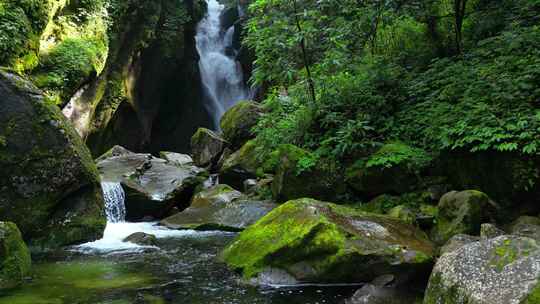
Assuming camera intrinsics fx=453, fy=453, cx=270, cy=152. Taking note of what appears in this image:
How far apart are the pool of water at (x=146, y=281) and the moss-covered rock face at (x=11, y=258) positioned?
0.64 feet

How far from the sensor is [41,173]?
8797 mm

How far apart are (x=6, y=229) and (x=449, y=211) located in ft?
20.8

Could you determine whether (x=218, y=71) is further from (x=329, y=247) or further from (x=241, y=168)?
(x=329, y=247)

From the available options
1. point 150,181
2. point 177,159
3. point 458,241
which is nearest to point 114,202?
point 150,181

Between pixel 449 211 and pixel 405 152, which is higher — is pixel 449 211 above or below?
below

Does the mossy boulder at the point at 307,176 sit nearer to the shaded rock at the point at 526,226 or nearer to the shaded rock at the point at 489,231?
the shaded rock at the point at 526,226

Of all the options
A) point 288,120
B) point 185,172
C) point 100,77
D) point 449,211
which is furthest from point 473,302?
point 100,77

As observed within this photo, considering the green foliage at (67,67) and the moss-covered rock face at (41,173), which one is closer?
the moss-covered rock face at (41,173)

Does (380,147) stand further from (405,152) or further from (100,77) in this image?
(100,77)

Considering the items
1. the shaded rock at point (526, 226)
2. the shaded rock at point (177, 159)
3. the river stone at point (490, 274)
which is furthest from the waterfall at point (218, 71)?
the river stone at point (490, 274)

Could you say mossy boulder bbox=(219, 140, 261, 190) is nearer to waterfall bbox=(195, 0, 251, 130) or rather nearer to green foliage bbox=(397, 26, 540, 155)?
green foliage bbox=(397, 26, 540, 155)

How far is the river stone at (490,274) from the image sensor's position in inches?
142

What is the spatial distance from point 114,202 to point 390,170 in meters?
7.47

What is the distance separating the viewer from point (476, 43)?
10.4 m
